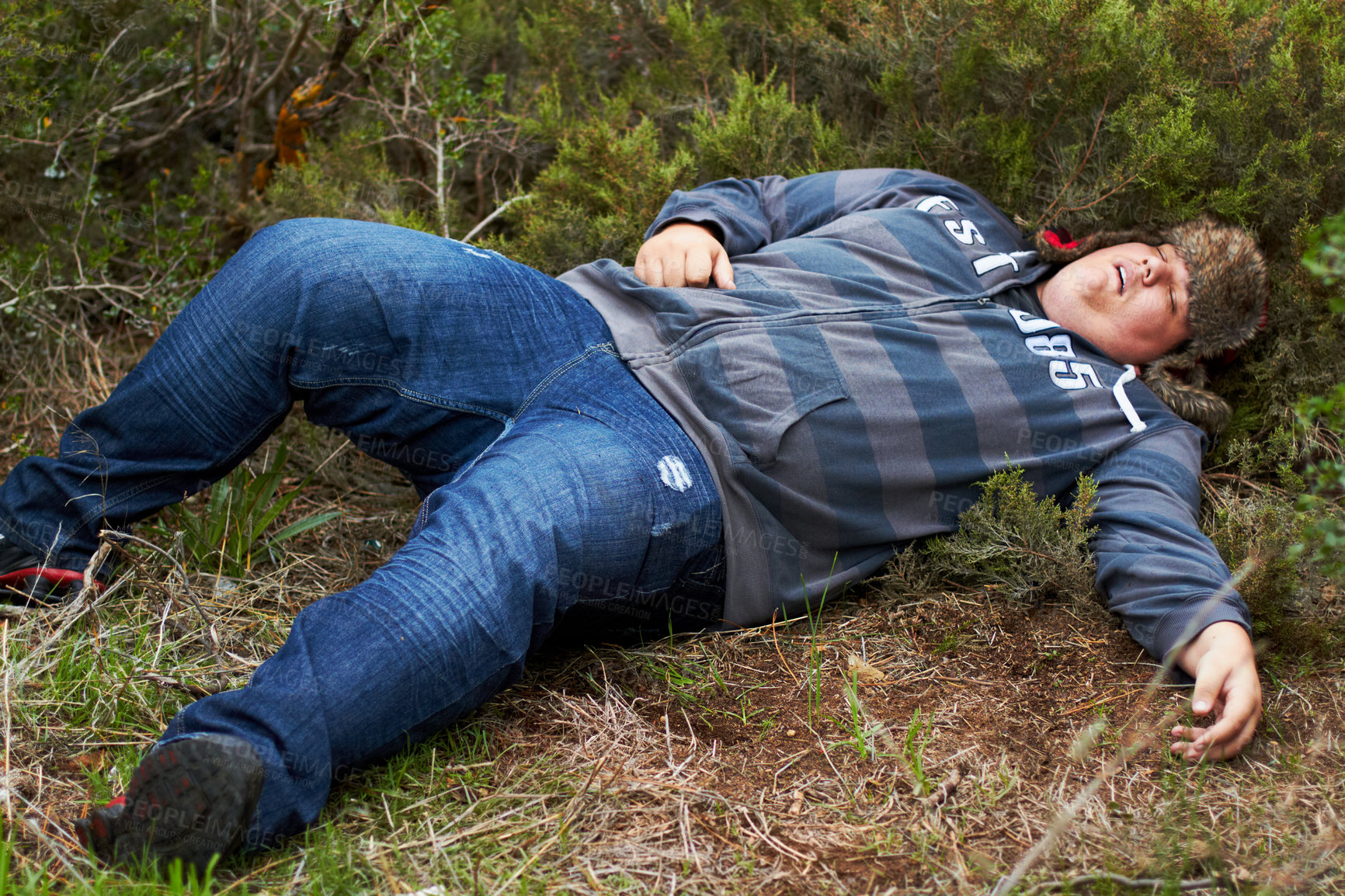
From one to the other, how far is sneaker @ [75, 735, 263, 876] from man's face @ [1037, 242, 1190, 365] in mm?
2133

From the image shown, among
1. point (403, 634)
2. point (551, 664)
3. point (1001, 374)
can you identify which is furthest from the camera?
point (1001, 374)

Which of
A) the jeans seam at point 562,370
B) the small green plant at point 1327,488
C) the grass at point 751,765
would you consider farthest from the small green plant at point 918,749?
the jeans seam at point 562,370

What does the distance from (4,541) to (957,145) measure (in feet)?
8.59

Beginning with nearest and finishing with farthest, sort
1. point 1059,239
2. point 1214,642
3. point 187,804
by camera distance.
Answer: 1. point 187,804
2. point 1214,642
3. point 1059,239

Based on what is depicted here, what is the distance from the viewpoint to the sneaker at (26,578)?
1.92m

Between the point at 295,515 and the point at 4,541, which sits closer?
the point at 4,541

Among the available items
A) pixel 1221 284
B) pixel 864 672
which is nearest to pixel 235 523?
pixel 864 672

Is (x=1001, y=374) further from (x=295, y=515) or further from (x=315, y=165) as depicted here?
(x=315, y=165)

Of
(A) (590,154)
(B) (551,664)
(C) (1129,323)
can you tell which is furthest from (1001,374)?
(A) (590,154)

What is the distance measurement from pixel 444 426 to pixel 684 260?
704 mm

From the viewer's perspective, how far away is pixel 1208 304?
2406 mm

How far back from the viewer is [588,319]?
2105mm

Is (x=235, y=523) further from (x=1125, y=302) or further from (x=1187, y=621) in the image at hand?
(x=1125, y=302)

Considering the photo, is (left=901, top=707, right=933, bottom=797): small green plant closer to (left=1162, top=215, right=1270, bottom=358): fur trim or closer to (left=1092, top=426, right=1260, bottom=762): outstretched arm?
(left=1092, top=426, right=1260, bottom=762): outstretched arm
